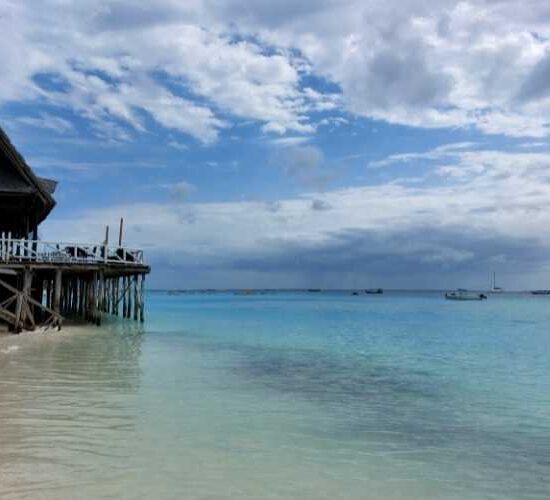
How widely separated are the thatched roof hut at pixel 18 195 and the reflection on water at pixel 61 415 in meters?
8.97

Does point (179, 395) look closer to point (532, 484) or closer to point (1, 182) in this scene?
point (532, 484)

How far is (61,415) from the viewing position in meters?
9.80

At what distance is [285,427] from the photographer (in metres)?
9.95

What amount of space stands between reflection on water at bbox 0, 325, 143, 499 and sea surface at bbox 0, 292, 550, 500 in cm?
3

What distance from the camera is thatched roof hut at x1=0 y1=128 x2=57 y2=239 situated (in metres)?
24.5

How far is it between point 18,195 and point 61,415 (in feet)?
57.9

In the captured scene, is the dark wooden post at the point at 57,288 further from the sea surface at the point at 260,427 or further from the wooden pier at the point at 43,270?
the sea surface at the point at 260,427

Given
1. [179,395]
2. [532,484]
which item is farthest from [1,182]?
[532,484]

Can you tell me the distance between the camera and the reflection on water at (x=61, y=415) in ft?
23.2

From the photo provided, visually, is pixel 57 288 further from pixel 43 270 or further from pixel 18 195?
pixel 18 195

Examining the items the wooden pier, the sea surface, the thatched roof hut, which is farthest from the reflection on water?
the thatched roof hut

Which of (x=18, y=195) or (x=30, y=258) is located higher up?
(x=18, y=195)

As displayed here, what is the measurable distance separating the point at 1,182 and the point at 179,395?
16595 mm

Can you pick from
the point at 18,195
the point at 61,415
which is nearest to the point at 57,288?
the point at 18,195
